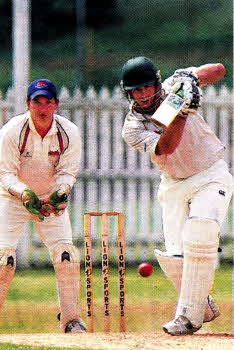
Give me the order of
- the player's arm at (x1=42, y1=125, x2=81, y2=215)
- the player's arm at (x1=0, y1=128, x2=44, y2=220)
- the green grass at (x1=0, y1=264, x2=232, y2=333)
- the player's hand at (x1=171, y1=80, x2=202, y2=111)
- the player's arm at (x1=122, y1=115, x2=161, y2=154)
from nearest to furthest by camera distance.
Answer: the player's hand at (x1=171, y1=80, x2=202, y2=111)
the player's arm at (x1=122, y1=115, x2=161, y2=154)
the player's arm at (x1=0, y1=128, x2=44, y2=220)
the player's arm at (x1=42, y1=125, x2=81, y2=215)
the green grass at (x1=0, y1=264, x2=232, y2=333)

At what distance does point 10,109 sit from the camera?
1187cm

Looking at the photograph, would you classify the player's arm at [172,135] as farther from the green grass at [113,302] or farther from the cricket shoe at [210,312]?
the green grass at [113,302]

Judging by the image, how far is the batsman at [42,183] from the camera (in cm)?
737

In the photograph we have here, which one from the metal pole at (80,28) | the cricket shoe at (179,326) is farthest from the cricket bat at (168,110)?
the metal pole at (80,28)

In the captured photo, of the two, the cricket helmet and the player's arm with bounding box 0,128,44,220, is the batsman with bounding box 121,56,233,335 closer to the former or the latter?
the cricket helmet

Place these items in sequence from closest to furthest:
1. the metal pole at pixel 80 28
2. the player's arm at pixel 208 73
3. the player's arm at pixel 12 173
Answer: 1. the player's arm at pixel 208 73
2. the player's arm at pixel 12 173
3. the metal pole at pixel 80 28

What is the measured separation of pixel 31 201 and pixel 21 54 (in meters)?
4.82

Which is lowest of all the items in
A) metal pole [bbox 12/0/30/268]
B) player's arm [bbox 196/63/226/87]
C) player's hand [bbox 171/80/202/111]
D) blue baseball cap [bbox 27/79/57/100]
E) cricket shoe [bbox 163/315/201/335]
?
cricket shoe [bbox 163/315/201/335]

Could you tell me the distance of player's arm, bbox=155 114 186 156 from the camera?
22.2 ft

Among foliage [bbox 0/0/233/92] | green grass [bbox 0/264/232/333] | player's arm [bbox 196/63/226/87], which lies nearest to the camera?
player's arm [bbox 196/63/226/87]

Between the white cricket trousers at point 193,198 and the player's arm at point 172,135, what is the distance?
0.38 meters

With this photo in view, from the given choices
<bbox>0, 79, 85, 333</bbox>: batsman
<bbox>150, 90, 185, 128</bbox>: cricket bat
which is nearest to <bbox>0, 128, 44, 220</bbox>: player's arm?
<bbox>0, 79, 85, 333</bbox>: batsman

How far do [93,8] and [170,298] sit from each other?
20.2 metres

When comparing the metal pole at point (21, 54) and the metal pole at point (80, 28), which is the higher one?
the metal pole at point (80, 28)
